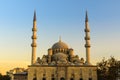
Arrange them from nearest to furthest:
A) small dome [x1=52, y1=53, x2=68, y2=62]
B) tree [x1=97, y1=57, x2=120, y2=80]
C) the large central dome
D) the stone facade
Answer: tree [x1=97, y1=57, x2=120, y2=80], the stone facade, small dome [x1=52, y1=53, x2=68, y2=62], the large central dome

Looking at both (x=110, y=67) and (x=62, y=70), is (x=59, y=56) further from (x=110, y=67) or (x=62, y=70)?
(x=110, y=67)

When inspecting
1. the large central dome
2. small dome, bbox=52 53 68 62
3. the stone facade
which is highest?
the large central dome

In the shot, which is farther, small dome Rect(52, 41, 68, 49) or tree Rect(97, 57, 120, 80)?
small dome Rect(52, 41, 68, 49)

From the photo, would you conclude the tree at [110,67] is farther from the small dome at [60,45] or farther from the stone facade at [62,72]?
the small dome at [60,45]

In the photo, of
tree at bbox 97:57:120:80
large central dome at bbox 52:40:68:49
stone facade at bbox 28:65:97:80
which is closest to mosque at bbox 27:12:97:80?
stone facade at bbox 28:65:97:80

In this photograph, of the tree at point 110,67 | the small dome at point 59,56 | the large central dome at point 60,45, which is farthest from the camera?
the large central dome at point 60,45

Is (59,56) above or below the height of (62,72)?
above

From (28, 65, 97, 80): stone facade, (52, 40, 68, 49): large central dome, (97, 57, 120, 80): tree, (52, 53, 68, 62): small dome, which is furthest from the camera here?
(52, 40, 68, 49): large central dome

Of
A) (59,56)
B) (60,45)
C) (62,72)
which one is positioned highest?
(60,45)

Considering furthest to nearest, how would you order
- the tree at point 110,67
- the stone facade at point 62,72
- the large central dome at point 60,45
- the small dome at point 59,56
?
the large central dome at point 60,45 < the small dome at point 59,56 < the stone facade at point 62,72 < the tree at point 110,67

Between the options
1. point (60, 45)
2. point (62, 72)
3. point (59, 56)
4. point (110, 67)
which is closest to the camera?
point (110, 67)

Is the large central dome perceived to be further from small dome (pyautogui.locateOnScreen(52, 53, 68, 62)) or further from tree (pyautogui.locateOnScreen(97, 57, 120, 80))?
tree (pyautogui.locateOnScreen(97, 57, 120, 80))

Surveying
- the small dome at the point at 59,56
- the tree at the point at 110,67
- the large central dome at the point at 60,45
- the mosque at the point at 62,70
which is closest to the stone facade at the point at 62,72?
the mosque at the point at 62,70

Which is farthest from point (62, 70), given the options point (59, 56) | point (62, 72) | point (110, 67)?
point (110, 67)
